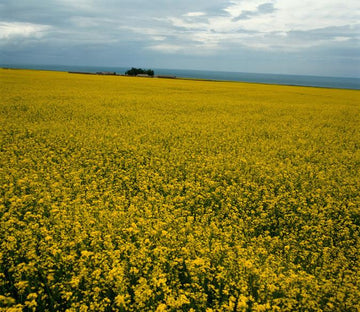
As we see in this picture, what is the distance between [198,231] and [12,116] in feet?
47.2

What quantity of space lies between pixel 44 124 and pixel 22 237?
33.7 feet

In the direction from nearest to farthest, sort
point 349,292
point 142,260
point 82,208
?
point 349,292 → point 142,260 → point 82,208

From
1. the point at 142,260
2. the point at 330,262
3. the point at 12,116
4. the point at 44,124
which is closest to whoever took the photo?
the point at 142,260

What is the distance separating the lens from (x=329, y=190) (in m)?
7.26

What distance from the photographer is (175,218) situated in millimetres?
5590

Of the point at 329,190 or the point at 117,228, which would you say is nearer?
the point at 117,228

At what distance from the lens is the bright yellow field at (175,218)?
3.63 m

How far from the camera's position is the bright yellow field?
11.9 feet

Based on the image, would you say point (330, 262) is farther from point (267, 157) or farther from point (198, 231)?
point (267, 157)

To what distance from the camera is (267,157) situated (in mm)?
10031

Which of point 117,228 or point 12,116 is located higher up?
point 12,116

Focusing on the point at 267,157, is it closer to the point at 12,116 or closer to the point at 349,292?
the point at 349,292

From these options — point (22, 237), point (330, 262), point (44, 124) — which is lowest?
point (330, 262)

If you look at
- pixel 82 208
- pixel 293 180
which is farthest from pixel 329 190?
pixel 82 208
